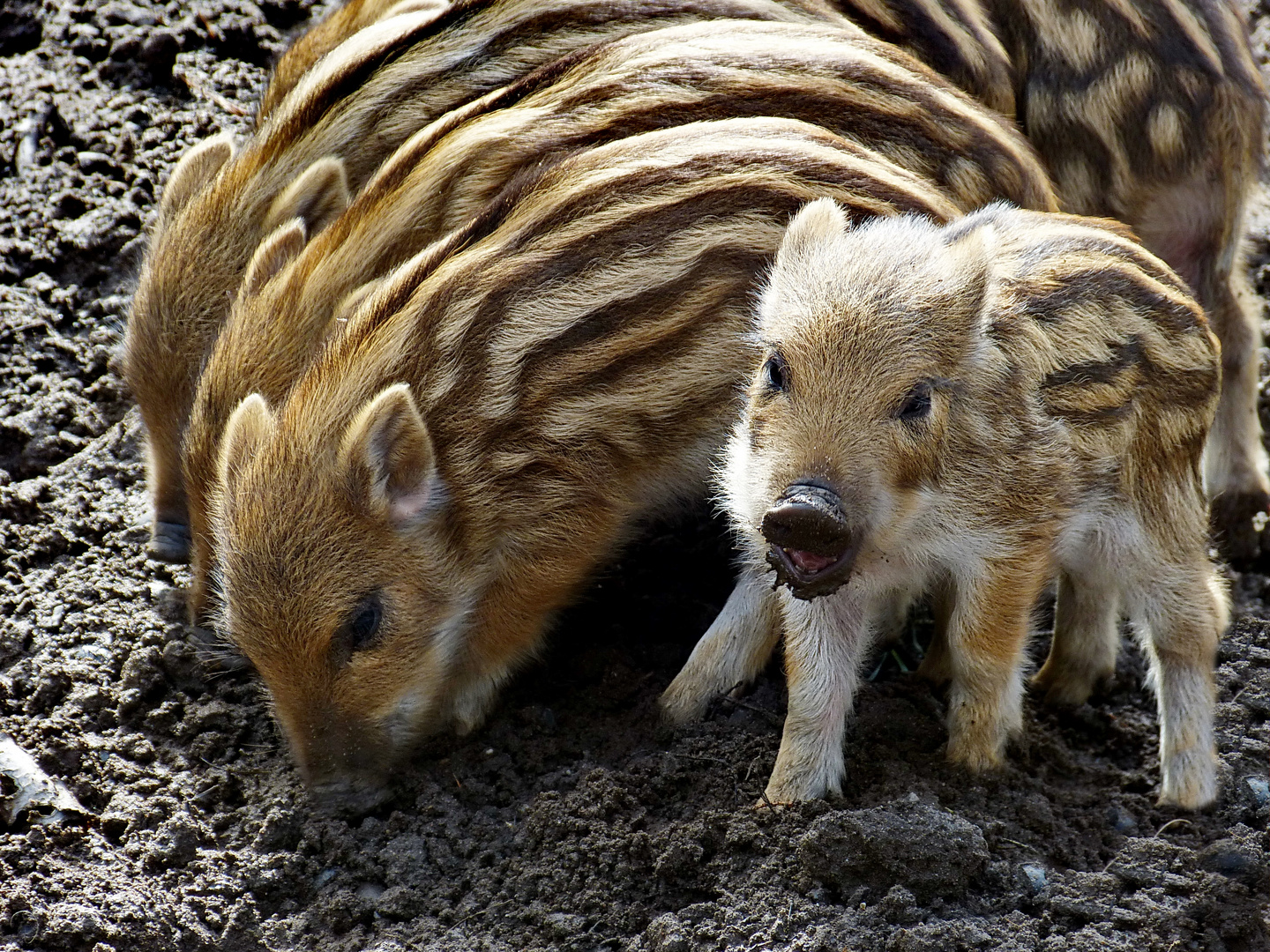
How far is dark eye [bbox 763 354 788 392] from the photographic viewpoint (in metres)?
2.98

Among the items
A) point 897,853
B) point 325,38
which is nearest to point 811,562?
point 897,853

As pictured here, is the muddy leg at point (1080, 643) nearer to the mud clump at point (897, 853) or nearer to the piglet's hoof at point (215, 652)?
the mud clump at point (897, 853)

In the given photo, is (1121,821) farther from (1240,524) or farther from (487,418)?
(487,418)

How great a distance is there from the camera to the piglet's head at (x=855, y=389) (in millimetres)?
2816

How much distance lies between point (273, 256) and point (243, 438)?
641 mm

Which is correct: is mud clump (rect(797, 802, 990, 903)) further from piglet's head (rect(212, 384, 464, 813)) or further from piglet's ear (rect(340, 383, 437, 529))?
piglet's ear (rect(340, 383, 437, 529))

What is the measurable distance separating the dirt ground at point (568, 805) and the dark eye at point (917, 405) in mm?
788

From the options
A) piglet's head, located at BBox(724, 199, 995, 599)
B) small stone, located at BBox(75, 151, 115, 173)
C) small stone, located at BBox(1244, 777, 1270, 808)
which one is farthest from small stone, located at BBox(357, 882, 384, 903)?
small stone, located at BBox(75, 151, 115, 173)

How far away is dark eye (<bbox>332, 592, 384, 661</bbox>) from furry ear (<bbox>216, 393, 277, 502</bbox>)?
1.25 feet

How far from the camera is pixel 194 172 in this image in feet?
13.7

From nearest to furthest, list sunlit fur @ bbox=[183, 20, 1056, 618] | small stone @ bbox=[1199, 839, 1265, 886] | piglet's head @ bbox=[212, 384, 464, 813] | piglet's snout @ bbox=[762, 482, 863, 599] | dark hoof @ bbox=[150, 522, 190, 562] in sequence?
piglet's snout @ bbox=[762, 482, 863, 599]
small stone @ bbox=[1199, 839, 1265, 886]
piglet's head @ bbox=[212, 384, 464, 813]
sunlit fur @ bbox=[183, 20, 1056, 618]
dark hoof @ bbox=[150, 522, 190, 562]

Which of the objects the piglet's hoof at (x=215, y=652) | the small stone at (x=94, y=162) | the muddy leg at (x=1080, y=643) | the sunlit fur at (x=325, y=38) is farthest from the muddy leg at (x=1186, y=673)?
the small stone at (x=94, y=162)

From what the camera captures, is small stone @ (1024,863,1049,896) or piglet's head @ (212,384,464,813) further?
piglet's head @ (212,384,464,813)

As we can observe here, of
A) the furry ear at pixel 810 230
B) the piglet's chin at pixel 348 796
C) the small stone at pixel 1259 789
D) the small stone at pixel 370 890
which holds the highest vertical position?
the furry ear at pixel 810 230
